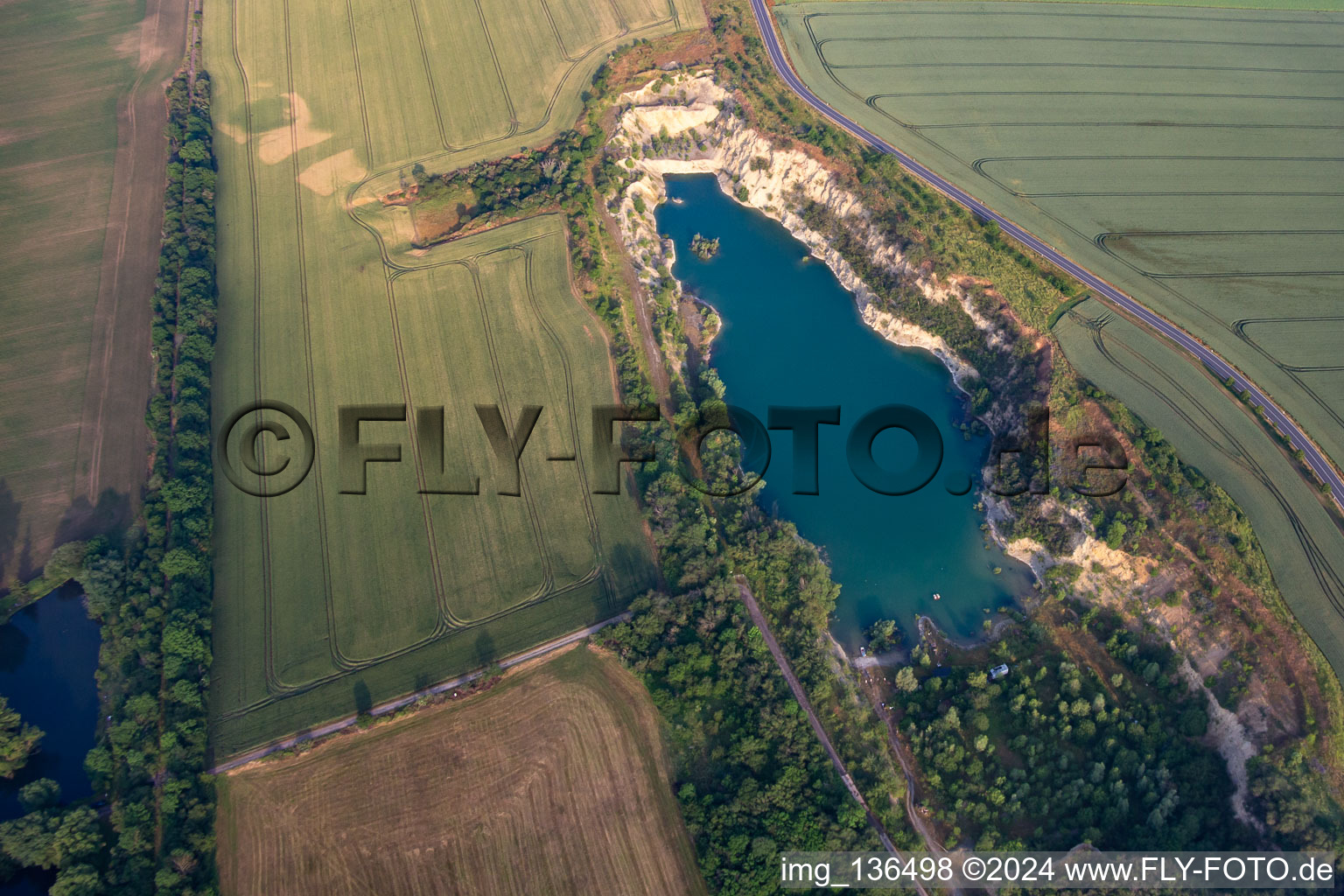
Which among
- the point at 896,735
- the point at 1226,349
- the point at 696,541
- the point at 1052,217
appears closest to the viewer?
the point at 896,735

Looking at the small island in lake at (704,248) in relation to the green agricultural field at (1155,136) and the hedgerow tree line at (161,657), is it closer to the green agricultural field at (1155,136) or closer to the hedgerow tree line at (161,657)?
the green agricultural field at (1155,136)

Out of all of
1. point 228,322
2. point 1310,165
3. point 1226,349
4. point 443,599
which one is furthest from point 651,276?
point 1310,165

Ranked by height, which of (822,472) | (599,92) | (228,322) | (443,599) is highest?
(599,92)

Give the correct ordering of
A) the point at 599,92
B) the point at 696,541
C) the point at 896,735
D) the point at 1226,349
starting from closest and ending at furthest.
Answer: the point at 896,735 < the point at 696,541 < the point at 1226,349 < the point at 599,92

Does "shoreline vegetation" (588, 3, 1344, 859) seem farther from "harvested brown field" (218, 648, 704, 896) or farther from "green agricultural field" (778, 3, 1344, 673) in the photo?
"harvested brown field" (218, 648, 704, 896)

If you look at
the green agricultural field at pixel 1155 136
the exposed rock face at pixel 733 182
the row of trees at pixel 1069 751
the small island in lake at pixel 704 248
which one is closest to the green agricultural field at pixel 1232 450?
the green agricultural field at pixel 1155 136

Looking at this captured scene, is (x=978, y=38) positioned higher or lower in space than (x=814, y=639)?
higher

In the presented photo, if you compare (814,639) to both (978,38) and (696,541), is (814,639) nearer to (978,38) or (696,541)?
(696,541)
